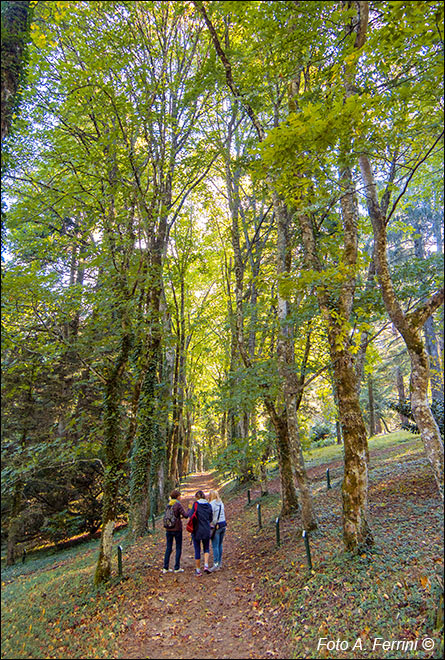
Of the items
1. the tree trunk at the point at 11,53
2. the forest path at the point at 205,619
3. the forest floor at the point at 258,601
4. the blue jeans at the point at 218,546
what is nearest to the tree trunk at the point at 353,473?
the forest floor at the point at 258,601

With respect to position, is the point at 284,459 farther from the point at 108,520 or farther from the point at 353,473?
the point at 108,520

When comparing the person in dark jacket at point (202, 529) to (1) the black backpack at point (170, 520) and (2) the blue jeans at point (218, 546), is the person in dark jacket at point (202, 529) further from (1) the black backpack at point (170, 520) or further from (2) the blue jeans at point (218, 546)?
(1) the black backpack at point (170, 520)

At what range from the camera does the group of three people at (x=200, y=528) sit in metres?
7.34

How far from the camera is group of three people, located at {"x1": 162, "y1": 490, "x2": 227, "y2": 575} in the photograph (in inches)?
289

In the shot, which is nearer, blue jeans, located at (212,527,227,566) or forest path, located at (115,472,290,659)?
forest path, located at (115,472,290,659)

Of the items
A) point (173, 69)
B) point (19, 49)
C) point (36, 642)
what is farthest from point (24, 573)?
point (173, 69)

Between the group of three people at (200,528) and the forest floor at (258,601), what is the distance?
0.83 feet

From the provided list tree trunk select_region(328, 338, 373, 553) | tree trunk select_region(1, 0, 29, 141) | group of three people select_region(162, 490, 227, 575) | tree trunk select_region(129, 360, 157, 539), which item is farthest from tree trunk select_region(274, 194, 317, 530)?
tree trunk select_region(1, 0, 29, 141)

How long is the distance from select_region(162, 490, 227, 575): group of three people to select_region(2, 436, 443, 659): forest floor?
25 centimetres

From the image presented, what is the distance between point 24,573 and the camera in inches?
171

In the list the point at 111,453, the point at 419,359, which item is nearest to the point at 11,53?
the point at 111,453

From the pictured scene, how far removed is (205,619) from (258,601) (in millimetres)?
1032

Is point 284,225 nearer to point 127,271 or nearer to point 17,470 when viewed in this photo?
point 127,271

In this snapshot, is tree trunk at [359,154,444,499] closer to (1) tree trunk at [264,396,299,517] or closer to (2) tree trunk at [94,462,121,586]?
(1) tree trunk at [264,396,299,517]
